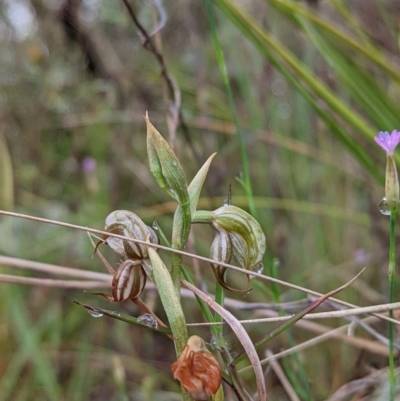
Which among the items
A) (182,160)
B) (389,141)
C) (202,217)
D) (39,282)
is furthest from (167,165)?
(182,160)

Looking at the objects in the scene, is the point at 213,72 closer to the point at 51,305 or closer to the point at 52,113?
the point at 52,113

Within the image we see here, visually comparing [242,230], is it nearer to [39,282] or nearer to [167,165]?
[167,165]

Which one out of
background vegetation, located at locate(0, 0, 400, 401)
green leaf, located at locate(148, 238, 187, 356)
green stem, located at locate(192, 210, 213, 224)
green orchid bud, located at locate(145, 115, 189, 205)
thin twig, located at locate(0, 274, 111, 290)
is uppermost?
background vegetation, located at locate(0, 0, 400, 401)

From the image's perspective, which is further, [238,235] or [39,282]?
[39,282]

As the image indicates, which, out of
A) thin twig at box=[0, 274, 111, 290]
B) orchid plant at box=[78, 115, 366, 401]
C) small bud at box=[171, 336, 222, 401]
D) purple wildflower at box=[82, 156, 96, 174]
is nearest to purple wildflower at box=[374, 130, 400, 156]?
orchid plant at box=[78, 115, 366, 401]

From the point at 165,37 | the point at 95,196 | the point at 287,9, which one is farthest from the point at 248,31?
the point at 165,37

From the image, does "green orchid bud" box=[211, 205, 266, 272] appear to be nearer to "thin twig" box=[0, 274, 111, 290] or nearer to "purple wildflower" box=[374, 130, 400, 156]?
"purple wildflower" box=[374, 130, 400, 156]
